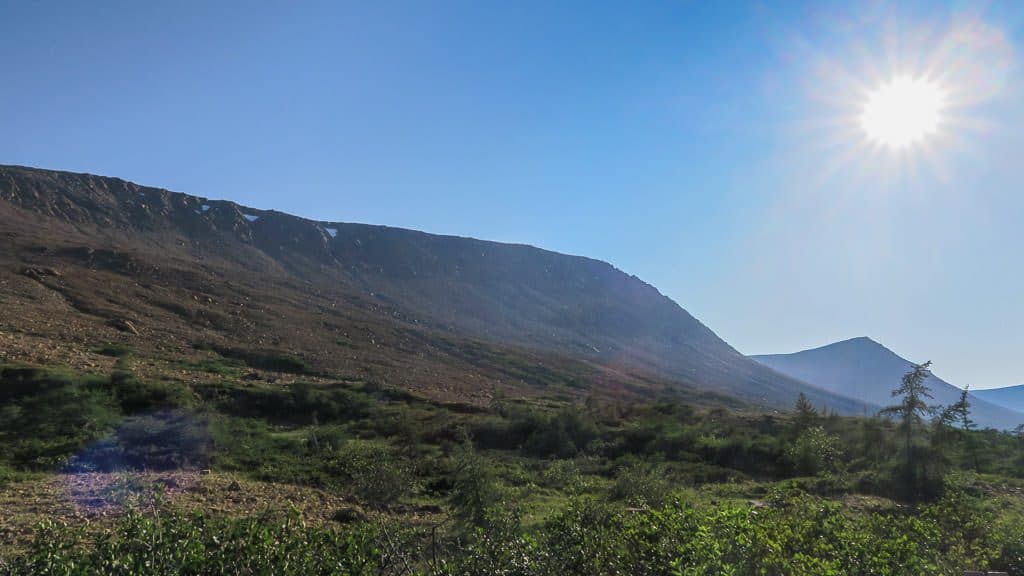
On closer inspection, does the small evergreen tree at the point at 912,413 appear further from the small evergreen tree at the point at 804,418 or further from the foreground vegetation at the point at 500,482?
the small evergreen tree at the point at 804,418

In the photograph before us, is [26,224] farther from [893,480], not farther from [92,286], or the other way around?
[893,480]

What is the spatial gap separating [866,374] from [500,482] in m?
194

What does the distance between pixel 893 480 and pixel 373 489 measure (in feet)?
36.2

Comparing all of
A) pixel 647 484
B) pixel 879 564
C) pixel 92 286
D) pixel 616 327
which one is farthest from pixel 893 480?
pixel 616 327

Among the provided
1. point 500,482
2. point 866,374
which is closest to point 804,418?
point 500,482

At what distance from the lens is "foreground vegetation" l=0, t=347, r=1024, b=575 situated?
4.06 m

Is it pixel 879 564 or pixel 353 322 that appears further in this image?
pixel 353 322

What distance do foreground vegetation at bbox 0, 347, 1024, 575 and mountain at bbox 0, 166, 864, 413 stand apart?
8.80 m

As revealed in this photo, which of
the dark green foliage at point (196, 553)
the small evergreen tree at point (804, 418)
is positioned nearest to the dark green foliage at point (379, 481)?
the dark green foliage at point (196, 553)

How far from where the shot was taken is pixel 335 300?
63688 mm

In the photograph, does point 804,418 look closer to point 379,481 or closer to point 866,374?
point 379,481

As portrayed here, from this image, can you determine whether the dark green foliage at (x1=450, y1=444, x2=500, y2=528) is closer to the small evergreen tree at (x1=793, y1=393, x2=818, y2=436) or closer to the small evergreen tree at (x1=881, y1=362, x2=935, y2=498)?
the small evergreen tree at (x1=881, y1=362, x2=935, y2=498)

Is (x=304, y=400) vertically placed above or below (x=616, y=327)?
below

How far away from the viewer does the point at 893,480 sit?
13.1 metres
